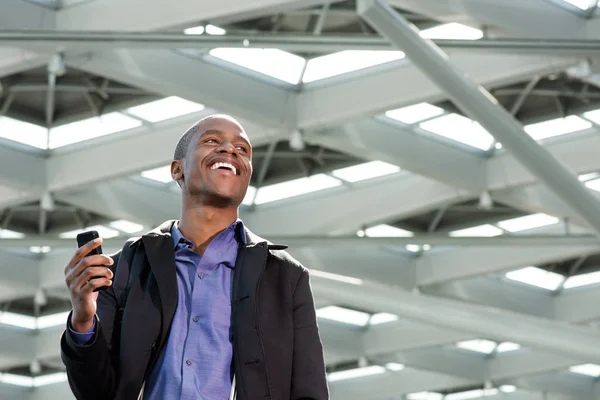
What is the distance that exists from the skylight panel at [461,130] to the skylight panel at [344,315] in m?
15.1

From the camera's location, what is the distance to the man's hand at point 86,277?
3.61 meters

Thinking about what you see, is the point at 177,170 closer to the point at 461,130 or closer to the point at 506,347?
the point at 461,130

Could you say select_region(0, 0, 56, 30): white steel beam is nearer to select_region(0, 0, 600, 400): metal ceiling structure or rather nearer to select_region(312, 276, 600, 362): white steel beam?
select_region(0, 0, 600, 400): metal ceiling structure

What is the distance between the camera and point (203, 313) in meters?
4.00

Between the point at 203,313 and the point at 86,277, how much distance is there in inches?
20.4

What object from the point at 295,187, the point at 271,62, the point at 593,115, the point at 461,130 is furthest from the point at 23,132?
the point at 593,115

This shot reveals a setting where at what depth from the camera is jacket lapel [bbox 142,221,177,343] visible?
13.0 ft

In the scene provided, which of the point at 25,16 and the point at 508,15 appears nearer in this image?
the point at 508,15

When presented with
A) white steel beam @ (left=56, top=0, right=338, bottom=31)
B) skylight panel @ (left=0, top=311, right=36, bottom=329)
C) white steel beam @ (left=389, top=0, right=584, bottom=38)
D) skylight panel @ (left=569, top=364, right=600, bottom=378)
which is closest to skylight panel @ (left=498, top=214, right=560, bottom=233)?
white steel beam @ (left=389, top=0, right=584, bottom=38)

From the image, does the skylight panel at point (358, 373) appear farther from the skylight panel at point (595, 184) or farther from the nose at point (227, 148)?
the nose at point (227, 148)

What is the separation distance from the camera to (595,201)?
18984 mm

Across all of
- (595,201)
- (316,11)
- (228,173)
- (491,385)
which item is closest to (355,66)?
(316,11)

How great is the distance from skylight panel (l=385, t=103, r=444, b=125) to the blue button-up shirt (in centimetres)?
2224

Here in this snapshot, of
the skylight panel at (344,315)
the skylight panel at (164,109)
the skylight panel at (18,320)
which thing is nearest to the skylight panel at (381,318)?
the skylight panel at (344,315)
